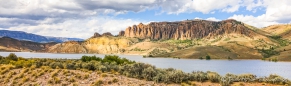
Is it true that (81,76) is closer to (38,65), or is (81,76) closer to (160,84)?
(160,84)

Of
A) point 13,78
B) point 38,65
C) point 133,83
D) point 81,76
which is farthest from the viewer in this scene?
point 38,65

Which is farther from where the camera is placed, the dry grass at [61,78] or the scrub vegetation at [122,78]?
the scrub vegetation at [122,78]

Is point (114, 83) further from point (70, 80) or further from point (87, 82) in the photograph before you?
point (70, 80)

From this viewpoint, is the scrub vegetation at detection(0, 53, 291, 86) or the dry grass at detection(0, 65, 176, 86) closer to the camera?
the dry grass at detection(0, 65, 176, 86)

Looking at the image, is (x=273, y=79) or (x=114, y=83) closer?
(x=114, y=83)

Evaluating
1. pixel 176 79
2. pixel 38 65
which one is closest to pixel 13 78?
pixel 38 65

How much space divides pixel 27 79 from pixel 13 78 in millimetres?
2117

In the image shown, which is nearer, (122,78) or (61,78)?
(122,78)

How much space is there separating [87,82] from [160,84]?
6114mm

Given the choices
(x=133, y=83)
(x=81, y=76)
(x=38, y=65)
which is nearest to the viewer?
(x=133, y=83)

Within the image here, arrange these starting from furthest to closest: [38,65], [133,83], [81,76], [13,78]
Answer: [38,65] → [13,78] → [81,76] → [133,83]

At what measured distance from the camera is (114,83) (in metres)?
25.0

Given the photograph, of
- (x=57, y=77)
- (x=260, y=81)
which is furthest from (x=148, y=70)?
(x=260, y=81)

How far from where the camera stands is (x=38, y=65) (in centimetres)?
3406
